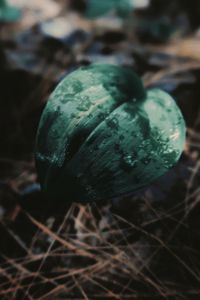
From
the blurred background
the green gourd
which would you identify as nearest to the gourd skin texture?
the blurred background

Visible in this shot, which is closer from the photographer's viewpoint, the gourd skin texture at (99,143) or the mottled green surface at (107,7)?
the gourd skin texture at (99,143)

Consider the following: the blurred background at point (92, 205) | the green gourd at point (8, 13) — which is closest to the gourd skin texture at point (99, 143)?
the blurred background at point (92, 205)

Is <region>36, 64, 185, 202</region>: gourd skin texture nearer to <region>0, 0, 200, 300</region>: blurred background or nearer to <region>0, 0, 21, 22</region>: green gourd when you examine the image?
<region>0, 0, 200, 300</region>: blurred background

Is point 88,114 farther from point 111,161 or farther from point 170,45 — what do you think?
point 170,45

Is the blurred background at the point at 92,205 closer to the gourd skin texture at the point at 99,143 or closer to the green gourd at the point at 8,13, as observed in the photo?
the green gourd at the point at 8,13

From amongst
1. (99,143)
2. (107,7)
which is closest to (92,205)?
(99,143)

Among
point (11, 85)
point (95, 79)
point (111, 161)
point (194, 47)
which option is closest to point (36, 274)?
point (111, 161)
